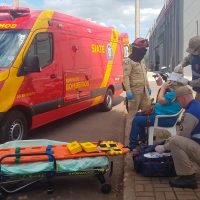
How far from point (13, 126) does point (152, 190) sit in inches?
120

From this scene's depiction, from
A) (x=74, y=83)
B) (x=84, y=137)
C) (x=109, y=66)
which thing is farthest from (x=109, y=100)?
(x=84, y=137)

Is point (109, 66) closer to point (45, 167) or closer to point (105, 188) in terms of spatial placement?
point (105, 188)

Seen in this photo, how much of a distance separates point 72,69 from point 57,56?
2.61 feet

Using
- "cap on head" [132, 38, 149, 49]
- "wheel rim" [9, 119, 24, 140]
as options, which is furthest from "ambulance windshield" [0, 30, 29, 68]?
"cap on head" [132, 38, 149, 49]

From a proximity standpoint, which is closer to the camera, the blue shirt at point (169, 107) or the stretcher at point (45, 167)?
the stretcher at point (45, 167)

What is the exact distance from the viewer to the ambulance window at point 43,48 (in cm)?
725

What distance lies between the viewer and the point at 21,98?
6848 millimetres

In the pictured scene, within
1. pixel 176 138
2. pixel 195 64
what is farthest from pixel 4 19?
pixel 176 138

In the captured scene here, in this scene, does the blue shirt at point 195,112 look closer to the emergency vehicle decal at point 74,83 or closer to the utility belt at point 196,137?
the utility belt at point 196,137

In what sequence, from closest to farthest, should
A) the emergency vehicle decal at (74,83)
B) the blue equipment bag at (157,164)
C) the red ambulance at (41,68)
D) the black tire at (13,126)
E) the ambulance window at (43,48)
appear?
the blue equipment bag at (157,164)
the black tire at (13,126)
the red ambulance at (41,68)
the ambulance window at (43,48)
the emergency vehicle decal at (74,83)

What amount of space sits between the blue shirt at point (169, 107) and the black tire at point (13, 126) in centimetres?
248

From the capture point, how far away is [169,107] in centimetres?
568

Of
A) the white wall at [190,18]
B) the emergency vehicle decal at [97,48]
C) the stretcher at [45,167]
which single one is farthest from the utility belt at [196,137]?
the white wall at [190,18]

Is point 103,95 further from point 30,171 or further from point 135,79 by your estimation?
point 30,171
